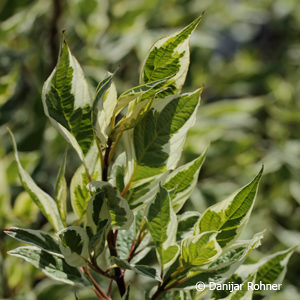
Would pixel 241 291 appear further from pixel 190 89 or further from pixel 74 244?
pixel 190 89

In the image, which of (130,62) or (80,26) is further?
(130,62)

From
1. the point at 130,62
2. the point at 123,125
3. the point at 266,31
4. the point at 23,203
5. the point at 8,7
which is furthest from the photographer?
the point at 266,31

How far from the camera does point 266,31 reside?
6.57 ft

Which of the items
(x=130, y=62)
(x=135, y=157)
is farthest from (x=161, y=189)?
(x=130, y=62)

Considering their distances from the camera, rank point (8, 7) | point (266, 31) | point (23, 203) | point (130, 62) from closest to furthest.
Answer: point (23, 203)
point (8, 7)
point (130, 62)
point (266, 31)

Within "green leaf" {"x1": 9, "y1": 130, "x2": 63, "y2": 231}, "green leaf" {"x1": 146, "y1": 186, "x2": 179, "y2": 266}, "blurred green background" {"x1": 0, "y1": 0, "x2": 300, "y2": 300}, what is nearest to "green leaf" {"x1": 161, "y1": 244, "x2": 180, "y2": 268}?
"green leaf" {"x1": 146, "y1": 186, "x2": 179, "y2": 266}

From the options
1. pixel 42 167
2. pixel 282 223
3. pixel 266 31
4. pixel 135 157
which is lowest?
pixel 282 223

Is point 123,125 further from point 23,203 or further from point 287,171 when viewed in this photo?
point 287,171

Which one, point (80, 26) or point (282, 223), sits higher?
point (80, 26)

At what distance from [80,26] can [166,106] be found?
760 millimetres

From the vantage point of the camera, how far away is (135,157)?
392 millimetres

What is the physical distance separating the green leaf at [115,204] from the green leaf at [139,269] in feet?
0.10

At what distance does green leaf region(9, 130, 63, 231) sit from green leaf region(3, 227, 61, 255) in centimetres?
2

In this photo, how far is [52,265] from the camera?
402 millimetres
